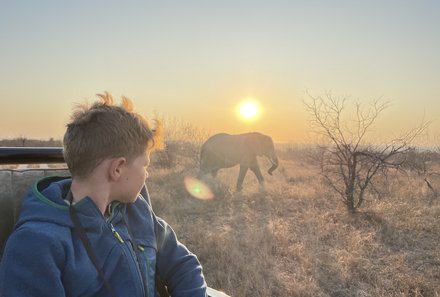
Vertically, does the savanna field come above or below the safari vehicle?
below

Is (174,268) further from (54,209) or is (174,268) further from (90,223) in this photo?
(54,209)

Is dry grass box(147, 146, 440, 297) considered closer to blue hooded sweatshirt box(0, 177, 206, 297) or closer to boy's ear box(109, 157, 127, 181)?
blue hooded sweatshirt box(0, 177, 206, 297)

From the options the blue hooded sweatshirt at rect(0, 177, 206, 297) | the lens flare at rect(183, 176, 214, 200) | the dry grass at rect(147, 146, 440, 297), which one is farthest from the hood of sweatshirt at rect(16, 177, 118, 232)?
the lens flare at rect(183, 176, 214, 200)

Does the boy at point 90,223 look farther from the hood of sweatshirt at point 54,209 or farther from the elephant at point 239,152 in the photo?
the elephant at point 239,152

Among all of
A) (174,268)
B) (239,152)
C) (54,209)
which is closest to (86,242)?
(54,209)

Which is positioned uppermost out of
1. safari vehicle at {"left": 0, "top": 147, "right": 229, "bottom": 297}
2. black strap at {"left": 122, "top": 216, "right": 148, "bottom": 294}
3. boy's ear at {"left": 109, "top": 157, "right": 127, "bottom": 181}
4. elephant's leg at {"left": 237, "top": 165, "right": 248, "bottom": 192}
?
boy's ear at {"left": 109, "top": 157, "right": 127, "bottom": 181}

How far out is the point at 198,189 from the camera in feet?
34.0

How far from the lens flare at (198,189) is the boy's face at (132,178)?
7.45 metres

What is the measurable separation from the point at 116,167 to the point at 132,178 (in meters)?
0.09

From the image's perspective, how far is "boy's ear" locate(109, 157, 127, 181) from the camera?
1.60 metres

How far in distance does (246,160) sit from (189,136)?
8.14 meters

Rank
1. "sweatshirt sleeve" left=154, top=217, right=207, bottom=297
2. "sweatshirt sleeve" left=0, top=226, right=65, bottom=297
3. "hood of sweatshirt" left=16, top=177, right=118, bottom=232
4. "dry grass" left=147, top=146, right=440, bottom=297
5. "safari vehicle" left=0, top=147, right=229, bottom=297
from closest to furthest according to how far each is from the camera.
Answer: "sweatshirt sleeve" left=0, top=226, right=65, bottom=297, "hood of sweatshirt" left=16, top=177, right=118, bottom=232, "safari vehicle" left=0, top=147, right=229, bottom=297, "sweatshirt sleeve" left=154, top=217, right=207, bottom=297, "dry grass" left=147, top=146, right=440, bottom=297

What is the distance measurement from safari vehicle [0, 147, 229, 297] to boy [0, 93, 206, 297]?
0.19 meters

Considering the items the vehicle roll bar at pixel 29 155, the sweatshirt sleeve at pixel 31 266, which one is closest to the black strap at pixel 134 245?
the sweatshirt sleeve at pixel 31 266
